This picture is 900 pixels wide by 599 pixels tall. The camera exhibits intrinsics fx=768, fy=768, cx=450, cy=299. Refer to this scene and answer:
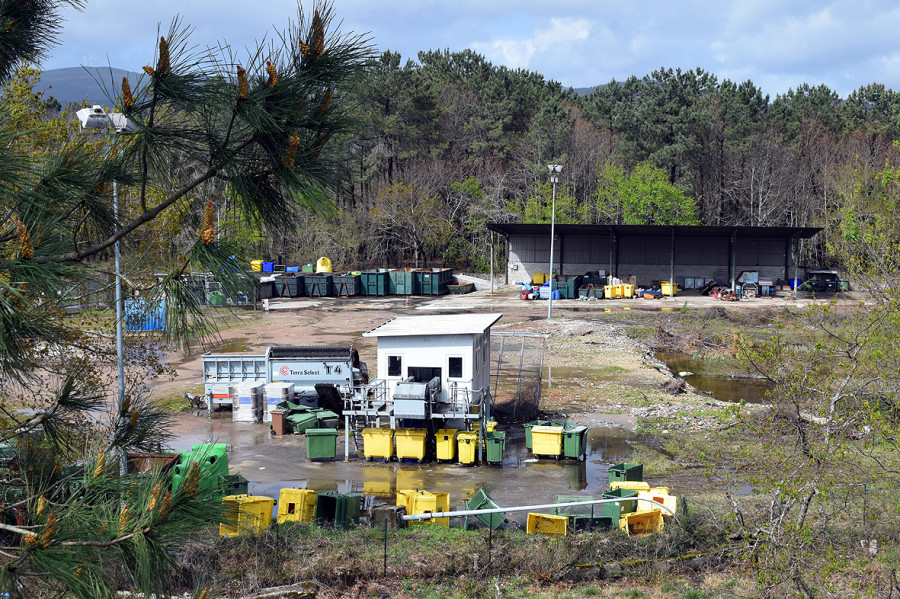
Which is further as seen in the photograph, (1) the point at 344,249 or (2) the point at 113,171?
(1) the point at 344,249

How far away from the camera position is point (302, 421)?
928 inches

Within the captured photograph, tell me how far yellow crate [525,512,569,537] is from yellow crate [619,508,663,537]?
1.09 meters

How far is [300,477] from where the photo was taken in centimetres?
1936

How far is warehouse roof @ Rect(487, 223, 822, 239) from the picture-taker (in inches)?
2266

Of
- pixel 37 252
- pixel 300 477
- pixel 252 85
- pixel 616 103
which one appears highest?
pixel 616 103

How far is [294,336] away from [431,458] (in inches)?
883

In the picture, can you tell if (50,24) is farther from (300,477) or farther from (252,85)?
(300,477)

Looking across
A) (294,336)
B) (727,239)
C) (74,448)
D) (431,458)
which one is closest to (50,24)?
(74,448)

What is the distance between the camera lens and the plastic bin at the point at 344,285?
61406mm

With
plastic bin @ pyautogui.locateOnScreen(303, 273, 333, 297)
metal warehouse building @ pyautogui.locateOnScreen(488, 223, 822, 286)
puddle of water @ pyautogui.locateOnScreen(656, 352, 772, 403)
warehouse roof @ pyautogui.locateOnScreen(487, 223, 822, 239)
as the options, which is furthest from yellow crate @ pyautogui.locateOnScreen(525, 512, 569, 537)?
plastic bin @ pyautogui.locateOnScreen(303, 273, 333, 297)

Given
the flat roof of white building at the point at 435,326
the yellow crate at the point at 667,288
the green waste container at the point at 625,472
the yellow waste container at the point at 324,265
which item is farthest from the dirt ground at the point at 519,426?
the yellow waste container at the point at 324,265

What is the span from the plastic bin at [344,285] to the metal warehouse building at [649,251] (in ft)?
39.3

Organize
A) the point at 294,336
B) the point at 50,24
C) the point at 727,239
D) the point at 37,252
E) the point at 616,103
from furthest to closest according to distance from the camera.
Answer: the point at 616,103, the point at 727,239, the point at 294,336, the point at 50,24, the point at 37,252

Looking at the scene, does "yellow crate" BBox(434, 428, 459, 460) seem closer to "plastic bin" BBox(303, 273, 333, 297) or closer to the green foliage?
"plastic bin" BBox(303, 273, 333, 297)
